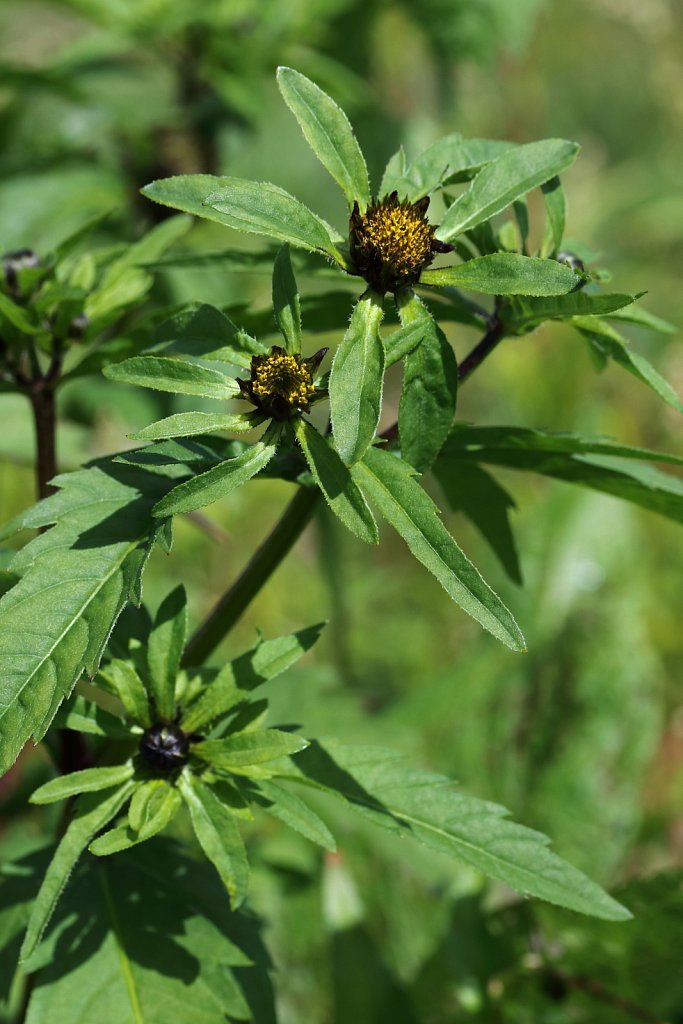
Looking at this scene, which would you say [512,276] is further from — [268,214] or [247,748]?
[247,748]

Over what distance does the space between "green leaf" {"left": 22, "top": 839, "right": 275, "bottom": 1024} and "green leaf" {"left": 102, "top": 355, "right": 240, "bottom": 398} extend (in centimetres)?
36

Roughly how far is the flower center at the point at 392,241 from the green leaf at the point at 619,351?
4.7 inches

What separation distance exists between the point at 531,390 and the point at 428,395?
2.37m

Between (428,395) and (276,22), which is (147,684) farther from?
(276,22)

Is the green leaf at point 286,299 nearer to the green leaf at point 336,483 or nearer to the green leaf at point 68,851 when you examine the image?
the green leaf at point 336,483

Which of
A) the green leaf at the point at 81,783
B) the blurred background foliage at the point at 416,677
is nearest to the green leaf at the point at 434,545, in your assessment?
the green leaf at the point at 81,783

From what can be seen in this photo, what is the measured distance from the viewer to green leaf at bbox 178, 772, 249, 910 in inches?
23.0

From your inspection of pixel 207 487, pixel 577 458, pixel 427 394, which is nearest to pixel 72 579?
pixel 207 487

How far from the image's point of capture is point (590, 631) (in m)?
1.64

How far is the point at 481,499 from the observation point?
0.71 metres

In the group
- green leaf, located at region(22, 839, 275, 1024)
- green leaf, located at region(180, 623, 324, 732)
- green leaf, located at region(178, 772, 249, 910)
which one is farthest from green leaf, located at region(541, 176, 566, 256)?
green leaf, located at region(22, 839, 275, 1024)

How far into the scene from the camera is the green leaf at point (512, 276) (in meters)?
0.54

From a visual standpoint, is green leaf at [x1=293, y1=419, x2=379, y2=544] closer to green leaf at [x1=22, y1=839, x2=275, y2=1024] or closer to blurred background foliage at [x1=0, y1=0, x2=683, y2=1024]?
green leaf at [x1=22, y1=839, x2=275, y2=1024]

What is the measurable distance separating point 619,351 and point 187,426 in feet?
0.87
